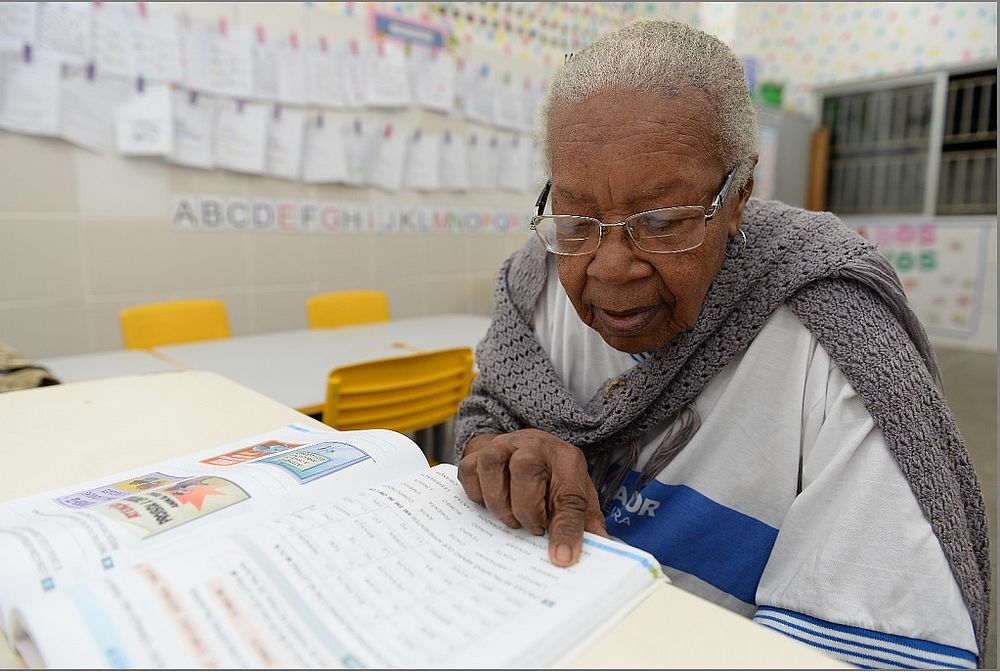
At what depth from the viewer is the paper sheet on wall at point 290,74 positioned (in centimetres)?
287

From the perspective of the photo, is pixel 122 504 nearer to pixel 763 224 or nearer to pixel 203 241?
pixel 763 224

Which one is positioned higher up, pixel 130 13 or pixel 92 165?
pixel 130 13

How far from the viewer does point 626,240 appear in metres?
0.67

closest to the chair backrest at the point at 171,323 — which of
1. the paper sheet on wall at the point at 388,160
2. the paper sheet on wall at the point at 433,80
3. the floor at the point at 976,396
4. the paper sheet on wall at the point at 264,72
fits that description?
the paper sheet on wall at the point at 264,72

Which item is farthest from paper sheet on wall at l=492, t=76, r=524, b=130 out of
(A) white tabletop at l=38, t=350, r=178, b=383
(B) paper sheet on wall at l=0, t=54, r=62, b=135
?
(A) white tabletop at l=38, t=350, r=178, b=383

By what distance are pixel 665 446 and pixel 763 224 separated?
1.05 feet

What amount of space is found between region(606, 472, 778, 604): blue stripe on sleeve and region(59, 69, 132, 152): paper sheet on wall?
2.55 meters

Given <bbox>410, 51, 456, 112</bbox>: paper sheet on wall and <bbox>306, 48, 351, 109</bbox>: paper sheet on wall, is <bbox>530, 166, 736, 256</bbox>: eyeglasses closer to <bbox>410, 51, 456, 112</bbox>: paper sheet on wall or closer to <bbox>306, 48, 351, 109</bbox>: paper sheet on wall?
<bbox>306, 48, 351, 109</bbox>: paper sheet on wall

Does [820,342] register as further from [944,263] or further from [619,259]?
[944,263]

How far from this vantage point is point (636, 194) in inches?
25.6

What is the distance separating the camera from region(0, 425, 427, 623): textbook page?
1.46 feet

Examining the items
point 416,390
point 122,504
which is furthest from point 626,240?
point 416,390

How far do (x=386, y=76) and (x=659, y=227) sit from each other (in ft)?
9.65

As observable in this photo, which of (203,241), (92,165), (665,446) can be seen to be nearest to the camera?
(665,446)
